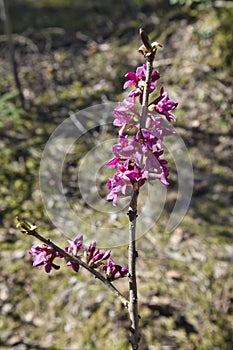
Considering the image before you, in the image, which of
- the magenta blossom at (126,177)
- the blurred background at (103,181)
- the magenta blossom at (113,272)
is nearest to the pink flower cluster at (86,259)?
the magenta blossom at (113,272)

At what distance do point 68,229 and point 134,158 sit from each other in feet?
8.11

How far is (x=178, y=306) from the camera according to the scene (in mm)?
3016

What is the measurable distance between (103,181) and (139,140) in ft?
9.05

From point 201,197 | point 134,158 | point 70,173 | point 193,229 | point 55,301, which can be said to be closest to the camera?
point 134,158

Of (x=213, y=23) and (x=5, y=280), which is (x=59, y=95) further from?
(x=5, y=280)

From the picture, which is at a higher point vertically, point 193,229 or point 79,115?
point 79,115

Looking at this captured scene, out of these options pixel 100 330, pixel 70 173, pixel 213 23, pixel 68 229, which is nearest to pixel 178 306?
pixel 100 330

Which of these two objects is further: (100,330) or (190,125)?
(190,125)

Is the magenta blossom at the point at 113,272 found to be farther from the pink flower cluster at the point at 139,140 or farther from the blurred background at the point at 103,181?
the blurred background at the point at 103,181

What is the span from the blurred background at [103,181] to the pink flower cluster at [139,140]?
1.82m

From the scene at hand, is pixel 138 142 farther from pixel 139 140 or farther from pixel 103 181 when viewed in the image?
pixel 103 181

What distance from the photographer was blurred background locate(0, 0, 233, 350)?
9.84 feet

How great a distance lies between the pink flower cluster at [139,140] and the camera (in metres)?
1.29

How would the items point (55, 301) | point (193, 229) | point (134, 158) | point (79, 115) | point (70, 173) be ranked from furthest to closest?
1. point (79, 115)
2. point (70, 173)
3. point (193, 229)
4. point (55, 301)
5. point (134, 158)
